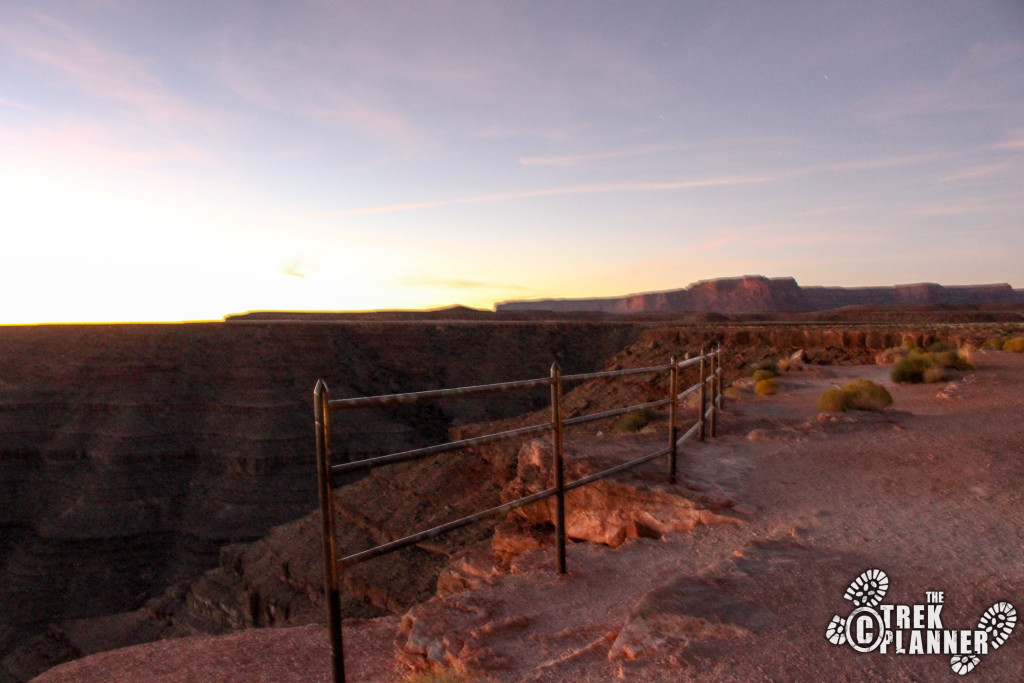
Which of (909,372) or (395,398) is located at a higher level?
(395,398)

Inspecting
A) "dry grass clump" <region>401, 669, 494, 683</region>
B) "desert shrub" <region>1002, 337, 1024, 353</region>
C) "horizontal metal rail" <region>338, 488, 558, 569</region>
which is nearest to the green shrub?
"desert shrub" <region>1002, 337, 1024, 353</region>

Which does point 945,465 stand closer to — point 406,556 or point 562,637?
point 562,637

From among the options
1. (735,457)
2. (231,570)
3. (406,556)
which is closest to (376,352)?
(231,570)

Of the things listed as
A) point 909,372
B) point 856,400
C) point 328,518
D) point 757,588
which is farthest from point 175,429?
point 757,588

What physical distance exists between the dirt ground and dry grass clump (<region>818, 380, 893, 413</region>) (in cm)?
338

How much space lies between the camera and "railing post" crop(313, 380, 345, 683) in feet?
10.2

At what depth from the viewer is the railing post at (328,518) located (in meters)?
3.12

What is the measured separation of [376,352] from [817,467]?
58.9 m

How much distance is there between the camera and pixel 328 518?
3.30m

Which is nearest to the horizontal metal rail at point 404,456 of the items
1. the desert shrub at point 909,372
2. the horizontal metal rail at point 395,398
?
the horizontal metal rail at point 395,398
